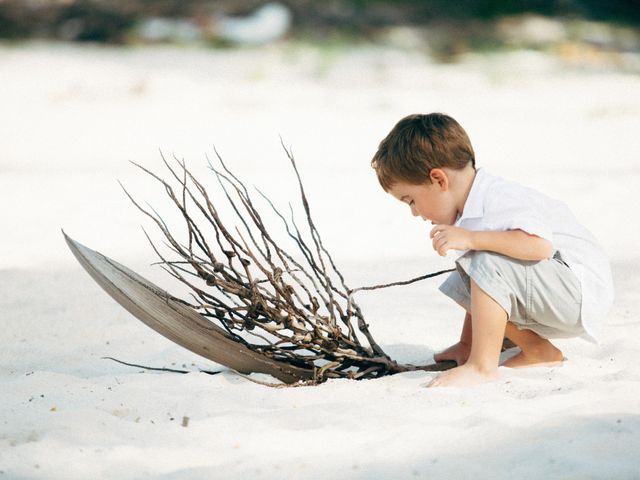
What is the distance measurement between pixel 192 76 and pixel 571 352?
6.76 meters

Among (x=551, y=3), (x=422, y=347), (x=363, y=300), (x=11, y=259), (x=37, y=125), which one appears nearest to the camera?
(x=422, y=347)

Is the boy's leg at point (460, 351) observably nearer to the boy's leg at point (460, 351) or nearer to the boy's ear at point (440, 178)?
the boy's leg at point (460, 351)

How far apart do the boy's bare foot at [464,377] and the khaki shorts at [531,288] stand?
0.16 m

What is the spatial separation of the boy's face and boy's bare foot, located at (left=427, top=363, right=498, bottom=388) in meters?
0.42

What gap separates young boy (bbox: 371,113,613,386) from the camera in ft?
7.88

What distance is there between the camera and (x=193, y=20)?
36.4 feet

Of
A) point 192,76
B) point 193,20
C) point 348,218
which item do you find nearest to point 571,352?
point 348,218

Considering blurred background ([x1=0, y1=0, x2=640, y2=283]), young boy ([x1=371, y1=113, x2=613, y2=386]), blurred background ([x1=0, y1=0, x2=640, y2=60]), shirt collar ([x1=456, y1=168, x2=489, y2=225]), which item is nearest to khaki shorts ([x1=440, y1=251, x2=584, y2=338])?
young boy ([x1=371, y1=113, x2=613, y2=386])

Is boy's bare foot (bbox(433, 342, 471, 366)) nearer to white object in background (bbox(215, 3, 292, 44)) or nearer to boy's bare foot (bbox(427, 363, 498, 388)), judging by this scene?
boy's bare foot (bbox(427, 363, 498, 388))

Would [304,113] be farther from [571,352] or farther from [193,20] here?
[571,352]

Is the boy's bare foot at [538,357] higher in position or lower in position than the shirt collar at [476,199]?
lower

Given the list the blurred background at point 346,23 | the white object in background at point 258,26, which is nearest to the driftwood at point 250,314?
the blurred background at point 346,23

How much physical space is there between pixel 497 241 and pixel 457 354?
1.34 feet

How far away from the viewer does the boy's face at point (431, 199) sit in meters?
2.55
